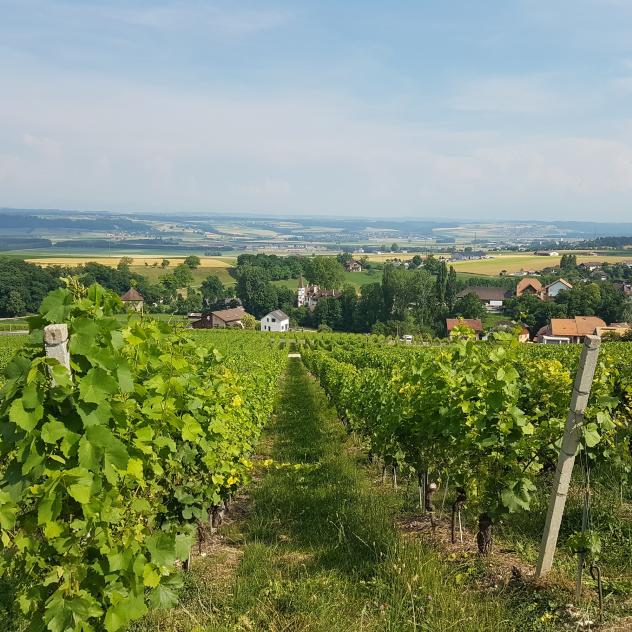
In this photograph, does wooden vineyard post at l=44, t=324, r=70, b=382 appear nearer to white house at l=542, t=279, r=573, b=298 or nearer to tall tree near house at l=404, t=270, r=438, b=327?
tall tree near house at l=404, t=270, r=438, b=327

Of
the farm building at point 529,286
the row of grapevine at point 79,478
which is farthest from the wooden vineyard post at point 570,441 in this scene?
the farm building at point 529,286

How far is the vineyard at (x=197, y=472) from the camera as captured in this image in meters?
2.85

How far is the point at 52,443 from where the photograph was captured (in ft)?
9.06

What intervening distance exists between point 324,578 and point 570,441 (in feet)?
8.02

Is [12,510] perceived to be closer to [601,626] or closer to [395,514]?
[601,626]

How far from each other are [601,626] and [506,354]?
7.51 feet

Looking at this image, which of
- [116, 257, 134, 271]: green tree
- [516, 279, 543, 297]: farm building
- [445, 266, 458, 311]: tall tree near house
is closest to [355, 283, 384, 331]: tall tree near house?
[445, 266, 458, 311]: tall tree near house

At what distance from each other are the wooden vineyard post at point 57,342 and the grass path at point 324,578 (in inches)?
92.2

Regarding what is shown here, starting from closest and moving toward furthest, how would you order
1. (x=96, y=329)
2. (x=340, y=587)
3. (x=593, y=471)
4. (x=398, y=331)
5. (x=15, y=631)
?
(x=96, y=329) → (x=15, y=631) → (x=340, y=587) → (x=593, y=471) → (x=398, y=331)

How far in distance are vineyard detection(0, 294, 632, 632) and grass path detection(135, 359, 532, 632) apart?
0.13 feet

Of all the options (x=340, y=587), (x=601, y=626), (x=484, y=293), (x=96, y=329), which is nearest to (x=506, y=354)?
(x=601, y=626)

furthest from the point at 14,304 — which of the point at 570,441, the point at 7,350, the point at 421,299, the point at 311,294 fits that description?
the point at 570,441

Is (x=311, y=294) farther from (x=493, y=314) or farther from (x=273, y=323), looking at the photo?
(x=493, y=314)

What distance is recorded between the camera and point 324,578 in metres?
4.70
